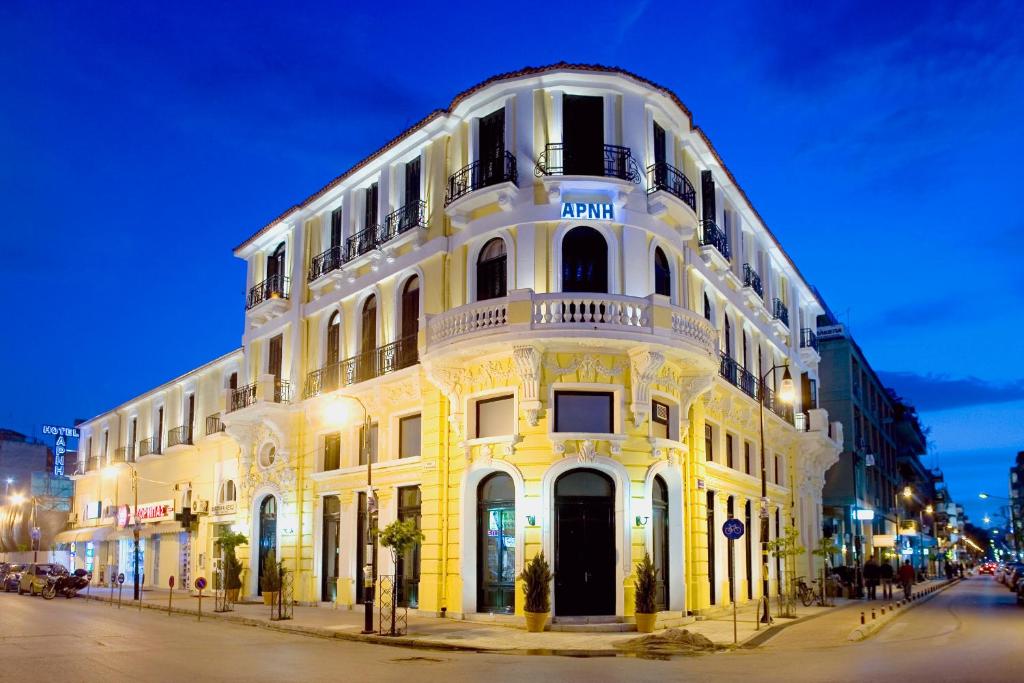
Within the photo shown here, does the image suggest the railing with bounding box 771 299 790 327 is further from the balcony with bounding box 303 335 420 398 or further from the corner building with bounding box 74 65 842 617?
the balcony with bounding box 303 335 420 398

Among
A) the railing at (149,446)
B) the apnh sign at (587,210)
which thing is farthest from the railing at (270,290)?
the apnh sign at (587,210)

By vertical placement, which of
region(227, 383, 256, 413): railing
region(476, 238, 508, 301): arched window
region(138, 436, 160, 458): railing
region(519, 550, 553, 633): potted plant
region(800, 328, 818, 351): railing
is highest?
region(800, 328, 818, 351): railing

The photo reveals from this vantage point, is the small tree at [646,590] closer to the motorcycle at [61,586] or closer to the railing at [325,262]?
the railing at [325,262]

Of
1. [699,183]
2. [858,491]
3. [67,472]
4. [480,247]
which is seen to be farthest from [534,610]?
[67,472]

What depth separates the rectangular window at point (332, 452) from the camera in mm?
31908

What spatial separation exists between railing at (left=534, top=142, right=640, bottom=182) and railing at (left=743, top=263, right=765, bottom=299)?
10229 millimetres

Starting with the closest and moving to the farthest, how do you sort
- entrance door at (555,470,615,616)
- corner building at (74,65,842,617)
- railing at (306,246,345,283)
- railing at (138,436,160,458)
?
entrance door at (555,470,615,616), corner building at (74,65,842,617), railing at (306,246,345,283), railing at (138,436,160,458)

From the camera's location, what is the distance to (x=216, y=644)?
19891 millimetres

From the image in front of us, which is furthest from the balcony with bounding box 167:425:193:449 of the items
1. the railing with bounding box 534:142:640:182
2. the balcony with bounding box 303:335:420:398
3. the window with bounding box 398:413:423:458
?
the railing with bounding box 534:142:640:182

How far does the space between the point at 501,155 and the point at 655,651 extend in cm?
1339

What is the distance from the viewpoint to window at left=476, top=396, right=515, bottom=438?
24.9 m

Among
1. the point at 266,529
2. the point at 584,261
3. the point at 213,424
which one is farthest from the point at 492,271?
the point at 213,424

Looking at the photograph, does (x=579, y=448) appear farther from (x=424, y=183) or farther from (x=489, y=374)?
(x=424, y=183)

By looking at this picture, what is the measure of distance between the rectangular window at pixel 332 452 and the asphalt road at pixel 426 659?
24.4 feet
